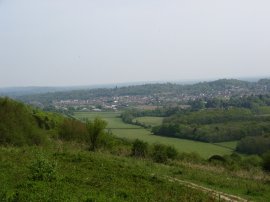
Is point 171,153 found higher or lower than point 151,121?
higher

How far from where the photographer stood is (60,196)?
1009cm

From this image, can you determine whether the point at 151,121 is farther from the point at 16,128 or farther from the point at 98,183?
the point at 98,183

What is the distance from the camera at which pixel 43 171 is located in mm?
12586

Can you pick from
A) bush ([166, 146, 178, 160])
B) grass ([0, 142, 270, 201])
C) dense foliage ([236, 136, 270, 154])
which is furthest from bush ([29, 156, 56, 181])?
dense foliage ([236, 136, 270, 154])

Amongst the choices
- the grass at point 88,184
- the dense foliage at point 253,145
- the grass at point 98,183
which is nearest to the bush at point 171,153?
the grass at point 98,183

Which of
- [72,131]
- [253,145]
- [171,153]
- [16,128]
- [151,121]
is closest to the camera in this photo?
[16,128]

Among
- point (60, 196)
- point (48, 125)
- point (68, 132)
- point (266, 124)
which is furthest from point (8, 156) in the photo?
point (266, 124)

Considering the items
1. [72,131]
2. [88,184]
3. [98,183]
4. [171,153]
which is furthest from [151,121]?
[88,184]

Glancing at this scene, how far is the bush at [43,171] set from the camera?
12367 mm

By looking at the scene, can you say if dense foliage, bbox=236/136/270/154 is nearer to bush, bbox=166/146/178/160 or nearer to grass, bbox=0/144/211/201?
bush, bbox=166/146/178/160

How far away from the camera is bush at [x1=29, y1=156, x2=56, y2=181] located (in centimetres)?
1237

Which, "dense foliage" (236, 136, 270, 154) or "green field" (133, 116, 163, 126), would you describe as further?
"green field" (133, 116, 163, 126)

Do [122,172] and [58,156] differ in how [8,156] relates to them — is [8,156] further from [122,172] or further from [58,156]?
[122,172]

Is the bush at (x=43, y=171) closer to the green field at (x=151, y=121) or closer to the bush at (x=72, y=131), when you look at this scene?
the bush at (x=72, y=131)
